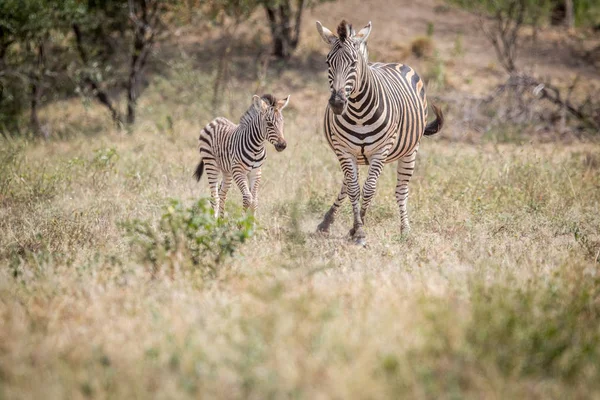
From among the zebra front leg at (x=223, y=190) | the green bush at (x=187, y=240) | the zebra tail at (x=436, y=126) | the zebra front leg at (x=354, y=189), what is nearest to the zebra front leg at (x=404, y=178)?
the zebra front leg at (x=354, y=189)

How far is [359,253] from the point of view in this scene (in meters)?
6.32

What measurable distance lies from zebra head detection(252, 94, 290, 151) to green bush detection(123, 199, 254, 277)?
2.12 metres

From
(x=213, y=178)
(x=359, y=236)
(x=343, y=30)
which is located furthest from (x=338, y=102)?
(x=213, y=178)

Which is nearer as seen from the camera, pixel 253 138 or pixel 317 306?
pixel 317 306

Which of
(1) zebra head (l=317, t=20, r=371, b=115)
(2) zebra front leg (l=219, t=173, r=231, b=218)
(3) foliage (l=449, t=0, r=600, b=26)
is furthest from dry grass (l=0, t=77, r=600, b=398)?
(3) foliage (l=449, t=0, r=600, b=26)

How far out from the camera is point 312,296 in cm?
418

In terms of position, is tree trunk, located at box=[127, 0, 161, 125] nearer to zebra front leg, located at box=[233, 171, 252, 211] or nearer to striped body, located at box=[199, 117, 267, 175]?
striped body, located at box=[199, 117, 267, 175]

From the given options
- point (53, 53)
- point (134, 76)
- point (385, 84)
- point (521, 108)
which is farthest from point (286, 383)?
point (53, 53)

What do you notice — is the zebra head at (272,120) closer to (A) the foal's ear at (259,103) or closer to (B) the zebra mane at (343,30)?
(A) the foal's ear at (259,103)

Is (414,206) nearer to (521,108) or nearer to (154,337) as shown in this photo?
(154,337)

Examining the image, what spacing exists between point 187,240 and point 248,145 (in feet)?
8.56

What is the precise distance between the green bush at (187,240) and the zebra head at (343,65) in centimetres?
169

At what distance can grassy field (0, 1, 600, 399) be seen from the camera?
3.30 metres

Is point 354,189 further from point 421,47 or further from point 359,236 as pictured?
point 421,47
